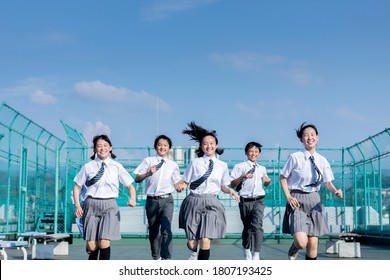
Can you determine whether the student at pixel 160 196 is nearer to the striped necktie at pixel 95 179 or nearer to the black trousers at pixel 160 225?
the black trousers at pixel 160 225

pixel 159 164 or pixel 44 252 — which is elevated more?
pixel 159 164

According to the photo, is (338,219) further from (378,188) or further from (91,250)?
(91,250)

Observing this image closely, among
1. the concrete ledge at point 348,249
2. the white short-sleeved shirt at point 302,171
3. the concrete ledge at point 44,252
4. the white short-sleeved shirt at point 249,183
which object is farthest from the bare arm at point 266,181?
the concrete ledge at point 44,252

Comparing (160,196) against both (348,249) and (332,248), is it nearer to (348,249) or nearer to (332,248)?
(348,249)

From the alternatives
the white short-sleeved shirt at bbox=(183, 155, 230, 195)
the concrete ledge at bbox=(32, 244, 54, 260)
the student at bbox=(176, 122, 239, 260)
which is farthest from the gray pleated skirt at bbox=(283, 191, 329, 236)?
the concrete ledge at bbox=(32, 244, 54, 260)

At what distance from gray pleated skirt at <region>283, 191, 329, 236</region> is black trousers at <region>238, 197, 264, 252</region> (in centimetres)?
223

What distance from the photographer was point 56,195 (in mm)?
16016

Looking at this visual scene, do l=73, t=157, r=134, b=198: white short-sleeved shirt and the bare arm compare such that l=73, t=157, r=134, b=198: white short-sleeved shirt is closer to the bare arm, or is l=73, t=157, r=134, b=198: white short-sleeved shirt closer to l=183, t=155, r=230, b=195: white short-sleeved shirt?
l=183, t=155, r=230, b=195: white short-sleeved shirt

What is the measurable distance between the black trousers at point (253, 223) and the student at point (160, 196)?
142 cm

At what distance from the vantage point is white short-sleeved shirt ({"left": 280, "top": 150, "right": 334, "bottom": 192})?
24.4 ft

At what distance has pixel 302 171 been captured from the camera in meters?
7.43

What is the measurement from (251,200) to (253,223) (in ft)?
1.25

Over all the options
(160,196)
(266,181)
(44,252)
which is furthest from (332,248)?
(44,252)

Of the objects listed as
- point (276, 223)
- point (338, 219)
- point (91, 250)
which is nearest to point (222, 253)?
point (276, 223)
